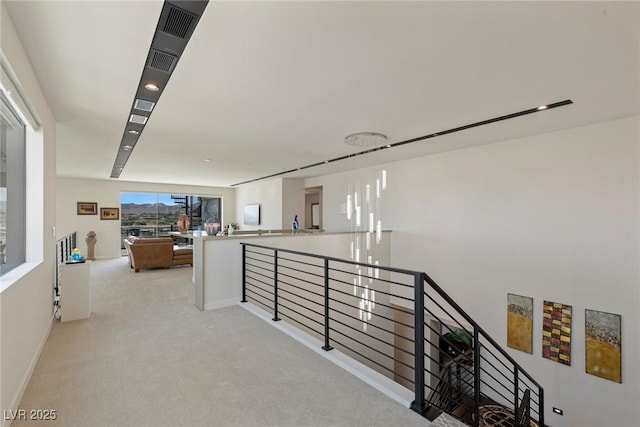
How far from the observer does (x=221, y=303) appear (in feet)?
13.6

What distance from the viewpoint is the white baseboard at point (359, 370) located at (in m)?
2.07

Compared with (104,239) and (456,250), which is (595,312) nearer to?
(456,250)

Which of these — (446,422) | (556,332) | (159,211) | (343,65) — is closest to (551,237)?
(556,332)

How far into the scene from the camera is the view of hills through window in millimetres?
9742

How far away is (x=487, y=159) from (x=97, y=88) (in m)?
5.19

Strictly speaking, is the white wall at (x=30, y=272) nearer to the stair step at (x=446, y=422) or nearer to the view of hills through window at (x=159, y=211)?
the stair step at (x=446, y=422)

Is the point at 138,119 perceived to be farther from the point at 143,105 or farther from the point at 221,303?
the point at 221,303

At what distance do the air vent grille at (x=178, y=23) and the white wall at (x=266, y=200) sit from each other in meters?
6.87

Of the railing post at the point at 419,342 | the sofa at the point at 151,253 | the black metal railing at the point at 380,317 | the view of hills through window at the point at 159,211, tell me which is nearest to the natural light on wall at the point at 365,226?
the black metal railing at the point at 380,317

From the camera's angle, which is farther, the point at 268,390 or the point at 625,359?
the point at 625,359

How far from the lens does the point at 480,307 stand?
4820 millimetres

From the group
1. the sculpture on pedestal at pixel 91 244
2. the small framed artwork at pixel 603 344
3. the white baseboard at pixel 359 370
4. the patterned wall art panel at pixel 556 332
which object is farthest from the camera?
the sculpture on pedestal at pixel 91 244

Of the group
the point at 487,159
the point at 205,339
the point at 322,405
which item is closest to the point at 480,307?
the point at 487,159

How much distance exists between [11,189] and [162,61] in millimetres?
1732
